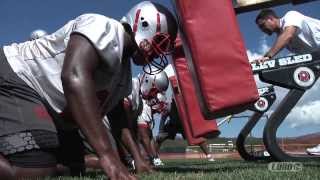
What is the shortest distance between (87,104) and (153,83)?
642 cm

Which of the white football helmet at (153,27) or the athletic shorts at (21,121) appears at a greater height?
the white football helmet at (153,27)

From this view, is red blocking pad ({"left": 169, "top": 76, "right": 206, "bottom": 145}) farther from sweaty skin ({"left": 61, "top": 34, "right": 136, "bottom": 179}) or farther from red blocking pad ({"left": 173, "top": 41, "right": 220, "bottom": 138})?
sweaty skin ({"left": 61, "top": 34, "right": 136, "bottom": 179})

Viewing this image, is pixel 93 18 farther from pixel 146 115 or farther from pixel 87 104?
pixel 146 115

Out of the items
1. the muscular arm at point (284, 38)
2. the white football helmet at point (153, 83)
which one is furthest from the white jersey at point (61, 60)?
the white football helmet at point (153, 83)

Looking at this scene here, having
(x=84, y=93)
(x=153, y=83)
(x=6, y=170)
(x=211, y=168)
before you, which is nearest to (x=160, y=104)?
(x=153, y=83)

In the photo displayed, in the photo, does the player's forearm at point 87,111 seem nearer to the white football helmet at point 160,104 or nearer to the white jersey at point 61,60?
the white jersey at point 61,60

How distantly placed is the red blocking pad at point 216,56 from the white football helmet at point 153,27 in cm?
22

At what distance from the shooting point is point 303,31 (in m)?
5.10

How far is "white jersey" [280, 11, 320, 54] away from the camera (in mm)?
5023

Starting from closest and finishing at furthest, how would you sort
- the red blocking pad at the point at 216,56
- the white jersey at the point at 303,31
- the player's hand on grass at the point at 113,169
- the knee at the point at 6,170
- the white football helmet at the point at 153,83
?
the player's hand on grass at the point at 113,169
the knee at the point at 6,170
the red blocking pad at the point at 216,56
the white jersey at the point at 303,31
the white football helmet at the point at 153,83

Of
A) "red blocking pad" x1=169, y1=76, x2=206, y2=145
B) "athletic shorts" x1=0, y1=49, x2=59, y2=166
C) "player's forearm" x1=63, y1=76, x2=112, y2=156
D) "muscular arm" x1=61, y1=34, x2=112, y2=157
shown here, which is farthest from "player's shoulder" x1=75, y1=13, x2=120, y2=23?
"red blocking pad" x1=169, y1=76, x2=206, y2=145

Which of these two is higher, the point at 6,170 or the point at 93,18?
the point at 93,18

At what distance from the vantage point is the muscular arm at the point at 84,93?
1.91 metres

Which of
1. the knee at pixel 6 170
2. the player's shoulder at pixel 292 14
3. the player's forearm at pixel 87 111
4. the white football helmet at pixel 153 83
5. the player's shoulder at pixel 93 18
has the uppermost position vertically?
the player's shoulder at pixel 93 18
